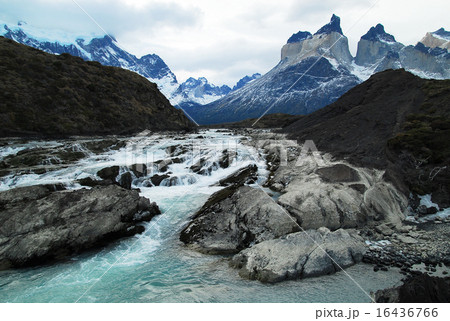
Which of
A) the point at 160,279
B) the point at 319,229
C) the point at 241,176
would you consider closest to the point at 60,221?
the point at 160,279

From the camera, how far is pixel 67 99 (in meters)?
55.5

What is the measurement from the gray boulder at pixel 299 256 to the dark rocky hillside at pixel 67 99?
156ft

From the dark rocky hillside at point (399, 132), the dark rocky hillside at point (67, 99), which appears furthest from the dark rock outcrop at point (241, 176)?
the dark rocky hillside at point (67, 99)

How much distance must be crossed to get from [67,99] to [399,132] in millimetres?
60075

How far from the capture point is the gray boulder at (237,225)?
1452cm

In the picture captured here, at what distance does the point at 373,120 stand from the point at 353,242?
25.7 meters

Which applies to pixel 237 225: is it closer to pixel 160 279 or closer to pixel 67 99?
pixel 160 279

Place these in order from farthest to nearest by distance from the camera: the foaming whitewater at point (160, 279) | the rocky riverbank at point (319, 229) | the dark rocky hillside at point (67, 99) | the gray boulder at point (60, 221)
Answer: the dark rocky hillside at point (67, 99), the gray boulder at point (60, 221), the rocky riverbank at point (319, 229), the foaming whitewater at point (160, 279)

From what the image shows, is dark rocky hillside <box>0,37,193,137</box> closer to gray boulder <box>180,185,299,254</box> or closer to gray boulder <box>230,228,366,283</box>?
gray boulder <box>180,185,299,254</box>

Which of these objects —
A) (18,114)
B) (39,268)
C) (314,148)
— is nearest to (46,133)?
(18,114)

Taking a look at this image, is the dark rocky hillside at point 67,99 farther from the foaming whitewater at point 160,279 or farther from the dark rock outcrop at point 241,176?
the foaming whitewater at point 160,279

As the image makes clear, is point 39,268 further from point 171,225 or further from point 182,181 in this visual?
point 182,181

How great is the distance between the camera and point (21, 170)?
945 inches

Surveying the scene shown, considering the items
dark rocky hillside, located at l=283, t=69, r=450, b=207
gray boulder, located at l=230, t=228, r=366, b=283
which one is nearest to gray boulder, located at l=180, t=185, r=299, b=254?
gray boulder, located at l=230, t=228, r=366, b=283
